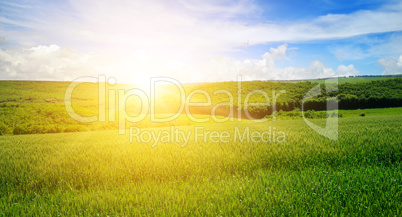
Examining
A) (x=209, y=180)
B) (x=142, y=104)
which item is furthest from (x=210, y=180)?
(x=142, y=104)

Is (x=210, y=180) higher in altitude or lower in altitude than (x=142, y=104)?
lower

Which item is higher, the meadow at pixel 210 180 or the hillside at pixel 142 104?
the hillside at pixel 142 104

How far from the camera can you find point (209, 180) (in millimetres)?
5520

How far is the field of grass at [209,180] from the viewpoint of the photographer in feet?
13.0

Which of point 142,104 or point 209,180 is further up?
point 142,104

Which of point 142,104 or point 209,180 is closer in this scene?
point 209,180

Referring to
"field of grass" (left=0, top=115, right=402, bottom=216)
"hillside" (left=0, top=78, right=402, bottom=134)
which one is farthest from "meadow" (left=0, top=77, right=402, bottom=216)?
"hillside" (left=0, top=78, right=402, bottom=134)

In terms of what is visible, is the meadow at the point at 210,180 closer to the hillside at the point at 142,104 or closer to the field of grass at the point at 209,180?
the field of grass at the point at 209,180

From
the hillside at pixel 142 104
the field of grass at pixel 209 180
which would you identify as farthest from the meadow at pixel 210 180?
the hillside at pixel 142 104

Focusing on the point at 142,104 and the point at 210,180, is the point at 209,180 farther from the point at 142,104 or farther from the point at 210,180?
the point at 142,104

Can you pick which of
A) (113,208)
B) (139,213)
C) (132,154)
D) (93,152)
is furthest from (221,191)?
(93,152)

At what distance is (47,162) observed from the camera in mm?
6684

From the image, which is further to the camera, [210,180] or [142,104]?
[142,104]

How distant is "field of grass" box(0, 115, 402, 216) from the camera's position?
396cm
